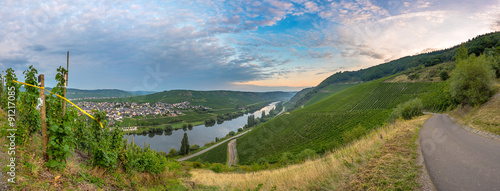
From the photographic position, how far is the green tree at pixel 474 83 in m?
17.9

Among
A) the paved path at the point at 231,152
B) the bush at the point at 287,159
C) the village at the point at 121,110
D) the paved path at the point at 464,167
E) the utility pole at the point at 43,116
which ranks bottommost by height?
the paved path at the point at 231,152

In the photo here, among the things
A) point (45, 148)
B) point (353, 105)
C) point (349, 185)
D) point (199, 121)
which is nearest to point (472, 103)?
point (349, 185)

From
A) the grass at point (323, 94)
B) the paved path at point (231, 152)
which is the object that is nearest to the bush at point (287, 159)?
the paved path at point (231, 152)

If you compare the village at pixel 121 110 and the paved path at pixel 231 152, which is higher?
the village at pixel 121 110

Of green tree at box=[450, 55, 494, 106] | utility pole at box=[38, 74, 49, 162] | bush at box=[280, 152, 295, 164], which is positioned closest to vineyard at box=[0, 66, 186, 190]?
utility pole at box=[38, 74, 49, 162]

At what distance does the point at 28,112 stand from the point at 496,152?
55.5 feet

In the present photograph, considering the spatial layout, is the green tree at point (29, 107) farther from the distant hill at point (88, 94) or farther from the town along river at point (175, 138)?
the distant hill at point (88, 94)

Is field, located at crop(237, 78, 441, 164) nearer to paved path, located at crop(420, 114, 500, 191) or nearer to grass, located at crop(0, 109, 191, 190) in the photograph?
paved path, located at crop(420, 114, 500, 191)

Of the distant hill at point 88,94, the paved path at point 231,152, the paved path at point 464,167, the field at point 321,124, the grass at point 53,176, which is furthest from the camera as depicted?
the distant hill at point 88,94

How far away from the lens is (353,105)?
65250 millimetres

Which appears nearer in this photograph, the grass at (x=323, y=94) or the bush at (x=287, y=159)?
the bush at (x=287, y=159)

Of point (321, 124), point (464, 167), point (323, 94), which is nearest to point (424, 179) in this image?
point (464, 167)

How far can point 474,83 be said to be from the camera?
18.7 metres

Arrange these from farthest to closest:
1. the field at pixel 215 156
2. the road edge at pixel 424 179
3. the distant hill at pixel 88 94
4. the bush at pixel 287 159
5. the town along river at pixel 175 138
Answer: the distant hill at pixel 88 94
the town along river at pixel 175 138
the field at pixel 215 156
the bush at pixel 287 159
the road edge at pixel 424 179
